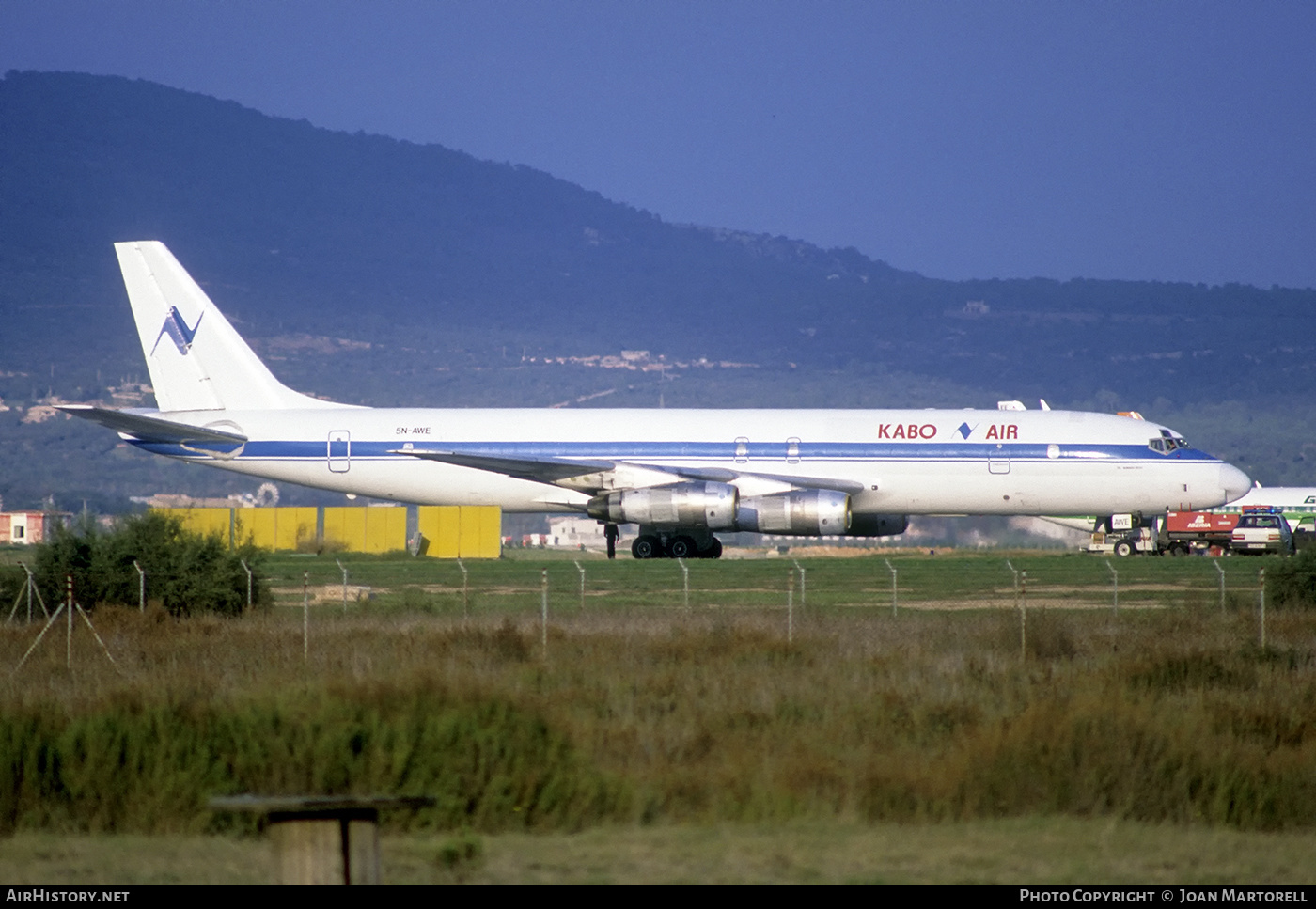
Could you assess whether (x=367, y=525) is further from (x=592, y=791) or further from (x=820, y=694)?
(x=592, y=791)

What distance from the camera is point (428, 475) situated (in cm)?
3894

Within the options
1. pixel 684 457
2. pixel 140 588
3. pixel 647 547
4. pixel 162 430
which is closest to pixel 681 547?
pixel 647 547

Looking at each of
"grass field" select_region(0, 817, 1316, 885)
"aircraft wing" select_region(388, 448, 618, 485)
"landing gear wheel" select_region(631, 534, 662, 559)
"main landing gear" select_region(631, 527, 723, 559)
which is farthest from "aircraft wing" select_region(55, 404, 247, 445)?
"grass field" select_region(0, 817, 1316, 885)

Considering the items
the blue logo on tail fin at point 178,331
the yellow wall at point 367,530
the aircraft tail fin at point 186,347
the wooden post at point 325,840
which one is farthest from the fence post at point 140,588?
the yellow wall at point 367,530

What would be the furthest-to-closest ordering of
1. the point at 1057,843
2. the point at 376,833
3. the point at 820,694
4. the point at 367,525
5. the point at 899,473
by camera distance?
the point at 367,525, the point at 899,473, the point at 820,694, the point at 1057,843, the point at 376,833

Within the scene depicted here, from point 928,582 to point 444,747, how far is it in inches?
785

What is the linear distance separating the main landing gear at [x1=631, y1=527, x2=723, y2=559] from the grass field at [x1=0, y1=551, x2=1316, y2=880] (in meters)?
18.0

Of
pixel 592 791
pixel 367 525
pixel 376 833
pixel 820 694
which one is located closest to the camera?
pixel 376 833

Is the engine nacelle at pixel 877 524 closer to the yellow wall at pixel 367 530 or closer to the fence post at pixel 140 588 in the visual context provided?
the yellow wall at pixel 367 530

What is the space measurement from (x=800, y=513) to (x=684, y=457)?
4.00 meters

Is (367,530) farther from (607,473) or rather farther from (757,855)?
(757,855)

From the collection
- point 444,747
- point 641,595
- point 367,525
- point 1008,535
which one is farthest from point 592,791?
point 1008,535

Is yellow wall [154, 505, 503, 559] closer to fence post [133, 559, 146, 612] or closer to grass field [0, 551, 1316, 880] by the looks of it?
fence post [133, 559, 146, 612]

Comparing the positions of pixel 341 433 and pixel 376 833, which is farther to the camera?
pixel 341 433
